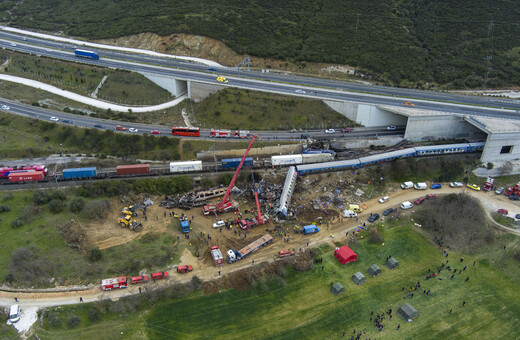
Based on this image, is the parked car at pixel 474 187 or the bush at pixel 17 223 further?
the parked car at pixel 474 187

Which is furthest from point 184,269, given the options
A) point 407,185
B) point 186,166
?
point 407,185

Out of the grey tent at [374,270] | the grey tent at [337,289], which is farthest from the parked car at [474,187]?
the grey tent at [337,289]

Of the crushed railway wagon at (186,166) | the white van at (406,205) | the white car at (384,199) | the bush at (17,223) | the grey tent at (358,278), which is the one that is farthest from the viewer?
the crushed railway wagon at (186,166)

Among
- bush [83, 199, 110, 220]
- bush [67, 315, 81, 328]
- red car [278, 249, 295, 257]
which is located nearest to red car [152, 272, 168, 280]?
bush [67, 315, 81, 328]

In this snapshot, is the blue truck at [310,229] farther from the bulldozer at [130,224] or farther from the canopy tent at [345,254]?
the bulldozer at [130,224]

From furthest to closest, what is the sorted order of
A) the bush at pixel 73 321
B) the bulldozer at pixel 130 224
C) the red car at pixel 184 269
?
the bulldozer at pixel 130 224 → the red car at pixel 184 269 → the bush at pixel 73 321

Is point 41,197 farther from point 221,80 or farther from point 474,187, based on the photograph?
point 474,187
